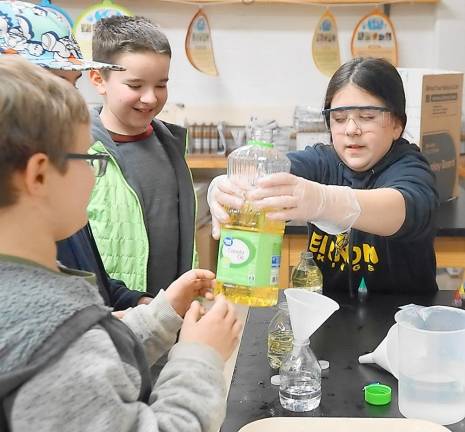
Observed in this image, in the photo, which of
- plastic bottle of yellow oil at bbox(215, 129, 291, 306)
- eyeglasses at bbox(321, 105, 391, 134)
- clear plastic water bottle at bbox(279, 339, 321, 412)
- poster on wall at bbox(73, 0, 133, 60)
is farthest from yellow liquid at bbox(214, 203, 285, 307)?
poster on wall at bbox(73, 0, 133, 60)

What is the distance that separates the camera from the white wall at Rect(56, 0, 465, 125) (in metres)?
3.73

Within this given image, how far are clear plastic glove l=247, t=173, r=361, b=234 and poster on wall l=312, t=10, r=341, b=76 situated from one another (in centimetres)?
240

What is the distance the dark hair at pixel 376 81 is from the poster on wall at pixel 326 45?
201cm

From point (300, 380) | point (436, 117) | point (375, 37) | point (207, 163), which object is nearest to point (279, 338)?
point (300, 380)

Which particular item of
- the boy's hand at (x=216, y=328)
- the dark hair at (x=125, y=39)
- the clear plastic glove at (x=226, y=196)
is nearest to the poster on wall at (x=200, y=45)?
the dark hair at (x=125, y=39)

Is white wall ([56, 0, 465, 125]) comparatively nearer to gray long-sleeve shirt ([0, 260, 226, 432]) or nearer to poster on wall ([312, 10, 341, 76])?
poster on wall ([312, 10, 341, 76])

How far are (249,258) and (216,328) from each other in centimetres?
17

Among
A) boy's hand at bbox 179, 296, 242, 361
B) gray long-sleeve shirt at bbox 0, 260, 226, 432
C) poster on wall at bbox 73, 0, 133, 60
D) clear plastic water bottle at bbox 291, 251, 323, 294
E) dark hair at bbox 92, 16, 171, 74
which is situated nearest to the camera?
gray long-sleeve shirt at bbox 0, 260, 226, 432

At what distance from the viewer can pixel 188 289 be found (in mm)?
1213

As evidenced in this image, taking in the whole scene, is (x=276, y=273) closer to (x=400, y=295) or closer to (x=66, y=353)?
(x=66, y=353)

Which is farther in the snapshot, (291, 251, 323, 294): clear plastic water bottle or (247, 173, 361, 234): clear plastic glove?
(291, 251, 323, 294): clear plastic water bottle

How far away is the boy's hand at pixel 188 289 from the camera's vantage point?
1.19 meters

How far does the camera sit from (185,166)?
197cm

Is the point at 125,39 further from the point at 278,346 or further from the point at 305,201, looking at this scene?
the point at 278,346
